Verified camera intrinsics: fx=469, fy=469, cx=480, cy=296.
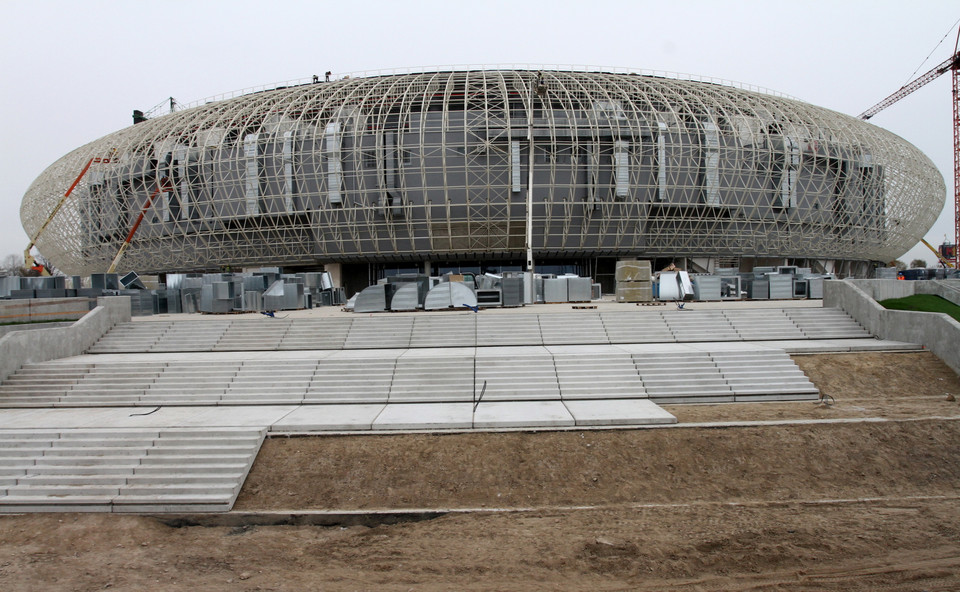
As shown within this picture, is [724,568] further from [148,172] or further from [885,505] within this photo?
[148,172]

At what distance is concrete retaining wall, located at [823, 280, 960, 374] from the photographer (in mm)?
12672

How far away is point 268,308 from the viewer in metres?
22.2

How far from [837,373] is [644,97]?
26.0 metres

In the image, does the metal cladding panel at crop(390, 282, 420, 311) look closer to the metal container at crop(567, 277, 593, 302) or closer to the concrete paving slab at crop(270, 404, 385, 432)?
the metal container at crop(567, 277, 593, 302)

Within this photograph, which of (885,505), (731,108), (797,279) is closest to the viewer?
(885,505)

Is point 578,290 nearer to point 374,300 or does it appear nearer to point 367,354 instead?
point 374,300

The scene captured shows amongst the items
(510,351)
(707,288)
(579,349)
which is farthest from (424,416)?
(707,288)

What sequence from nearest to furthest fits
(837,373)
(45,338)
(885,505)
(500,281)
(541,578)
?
1. (541,578)
2. (885,505)
3. (837,373)
4. (45,338)
5. (500,281)

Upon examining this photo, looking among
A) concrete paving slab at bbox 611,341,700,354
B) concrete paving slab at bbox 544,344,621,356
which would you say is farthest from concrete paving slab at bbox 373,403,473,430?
concrete paving slab at bbox 611,341,700,354

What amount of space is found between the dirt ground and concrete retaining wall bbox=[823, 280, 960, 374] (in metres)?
3.58

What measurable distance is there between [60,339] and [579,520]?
16.1 m

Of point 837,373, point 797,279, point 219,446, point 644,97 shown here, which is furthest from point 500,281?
point 644,97

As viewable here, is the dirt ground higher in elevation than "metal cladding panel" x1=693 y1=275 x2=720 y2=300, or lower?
lower

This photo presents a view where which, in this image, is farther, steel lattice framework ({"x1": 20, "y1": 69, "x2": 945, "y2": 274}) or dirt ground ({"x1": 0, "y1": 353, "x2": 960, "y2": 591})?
steel lattice framework ({"x1": 20, "y1": 69, "x2": 945, "y2": 274})
